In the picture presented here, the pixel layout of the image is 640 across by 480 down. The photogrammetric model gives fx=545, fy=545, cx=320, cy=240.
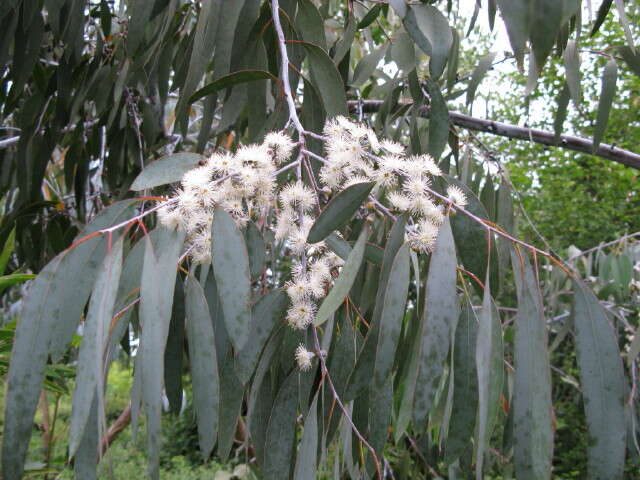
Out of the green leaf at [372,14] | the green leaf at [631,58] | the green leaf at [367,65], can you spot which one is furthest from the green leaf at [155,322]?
the green leaf at [631,58]

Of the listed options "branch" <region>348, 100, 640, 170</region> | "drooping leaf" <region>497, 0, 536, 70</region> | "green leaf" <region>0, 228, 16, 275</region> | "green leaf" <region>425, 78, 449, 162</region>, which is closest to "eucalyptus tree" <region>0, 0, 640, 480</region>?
"drooping leaf" <region>497, 0, 536, 70</region>

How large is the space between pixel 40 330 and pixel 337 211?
0.34m

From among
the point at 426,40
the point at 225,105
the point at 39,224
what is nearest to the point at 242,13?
the point at 225,105

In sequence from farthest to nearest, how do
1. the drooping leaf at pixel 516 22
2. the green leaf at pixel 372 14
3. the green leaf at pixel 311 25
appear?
the green leaf at pixel 372 14
the green leaf at pixel 311 25
the drooping leaf at pixel 516 22

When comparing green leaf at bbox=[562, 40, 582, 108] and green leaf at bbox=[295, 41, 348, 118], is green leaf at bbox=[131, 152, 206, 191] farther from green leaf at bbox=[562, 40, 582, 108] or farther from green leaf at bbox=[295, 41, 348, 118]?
green leaf at bbox=[562, 40, 582, 108]

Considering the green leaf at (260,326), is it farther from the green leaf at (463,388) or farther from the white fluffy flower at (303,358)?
the green leaf at (463,388)

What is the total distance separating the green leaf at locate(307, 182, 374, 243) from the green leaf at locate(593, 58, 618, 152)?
2.94 ft

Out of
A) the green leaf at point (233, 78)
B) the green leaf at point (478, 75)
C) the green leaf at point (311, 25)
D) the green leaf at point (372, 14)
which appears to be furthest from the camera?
the green leaf at point (478, 75)

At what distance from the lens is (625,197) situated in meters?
3.99

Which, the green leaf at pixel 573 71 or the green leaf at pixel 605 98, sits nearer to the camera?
the green leaf at pixel 573 71

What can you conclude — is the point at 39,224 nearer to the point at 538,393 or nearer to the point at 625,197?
the point at 538,393

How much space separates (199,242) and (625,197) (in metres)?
4.10

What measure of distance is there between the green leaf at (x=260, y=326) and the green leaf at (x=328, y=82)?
39 centimetres

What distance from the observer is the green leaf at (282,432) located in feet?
2.13
